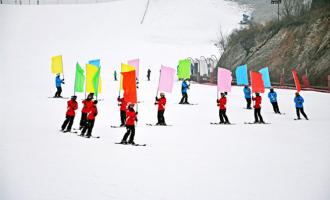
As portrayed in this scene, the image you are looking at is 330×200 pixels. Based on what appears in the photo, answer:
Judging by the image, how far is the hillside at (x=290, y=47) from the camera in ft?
85.0

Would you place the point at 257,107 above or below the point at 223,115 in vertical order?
above

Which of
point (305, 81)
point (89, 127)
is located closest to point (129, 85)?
point (89, 127)

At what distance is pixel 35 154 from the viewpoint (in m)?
8.81

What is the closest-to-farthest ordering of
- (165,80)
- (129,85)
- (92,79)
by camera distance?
(129,85), (92,79), (165,80)

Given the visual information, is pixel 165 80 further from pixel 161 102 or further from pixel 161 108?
pixel 161 108

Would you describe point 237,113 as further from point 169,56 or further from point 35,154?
point 169,56

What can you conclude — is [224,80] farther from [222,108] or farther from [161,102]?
[161,102]

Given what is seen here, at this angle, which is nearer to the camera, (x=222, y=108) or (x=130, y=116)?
(x=130, y=116)

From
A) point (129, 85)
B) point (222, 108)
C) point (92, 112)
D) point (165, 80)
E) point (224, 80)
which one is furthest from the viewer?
point (224, 80)

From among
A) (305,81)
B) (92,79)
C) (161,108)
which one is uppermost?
(305,81)

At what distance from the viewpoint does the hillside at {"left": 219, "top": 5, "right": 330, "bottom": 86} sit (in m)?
25.9

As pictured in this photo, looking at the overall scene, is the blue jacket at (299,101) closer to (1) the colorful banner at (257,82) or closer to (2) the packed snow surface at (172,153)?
(2) the packed snow surface at (172,153)

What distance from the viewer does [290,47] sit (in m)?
29.7

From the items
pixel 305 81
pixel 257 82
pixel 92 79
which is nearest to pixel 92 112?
pixel 92 79
